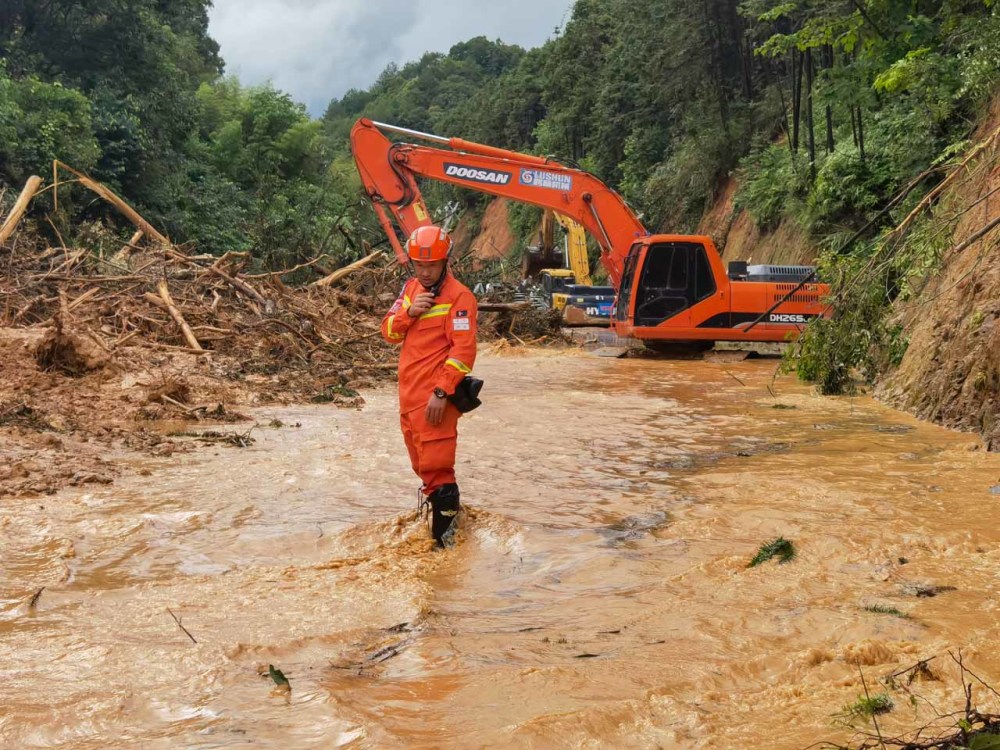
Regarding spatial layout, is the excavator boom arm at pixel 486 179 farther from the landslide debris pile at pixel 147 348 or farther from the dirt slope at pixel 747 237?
the dirt slope at pixel 747 237

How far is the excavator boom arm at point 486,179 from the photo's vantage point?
18531 millimetres

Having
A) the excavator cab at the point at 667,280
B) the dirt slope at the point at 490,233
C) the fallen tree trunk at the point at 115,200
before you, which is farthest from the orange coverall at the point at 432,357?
the dirt slope at the point at 490,233

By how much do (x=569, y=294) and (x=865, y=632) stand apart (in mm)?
19819

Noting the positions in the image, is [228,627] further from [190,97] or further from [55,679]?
[190,97]

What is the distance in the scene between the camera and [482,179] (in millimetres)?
18625

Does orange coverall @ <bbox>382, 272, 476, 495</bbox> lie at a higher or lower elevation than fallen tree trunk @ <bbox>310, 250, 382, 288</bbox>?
lower

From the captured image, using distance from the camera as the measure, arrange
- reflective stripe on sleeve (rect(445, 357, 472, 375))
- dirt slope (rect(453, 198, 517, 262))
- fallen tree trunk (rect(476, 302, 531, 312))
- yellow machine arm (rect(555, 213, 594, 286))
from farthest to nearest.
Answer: dirt slope (rect(453, 198, 517, 262)) → yellow machine arm (rect(555, 213, 594, 286)) → fallen tree trunk (rect(476, 302, 531, 312)) → reflective stripe on sleeve (rect(445, 357, 472, 375))

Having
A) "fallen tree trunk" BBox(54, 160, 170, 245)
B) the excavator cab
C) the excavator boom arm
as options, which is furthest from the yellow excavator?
"fallen tree trunk" BBox(54, 160, 170, 245)

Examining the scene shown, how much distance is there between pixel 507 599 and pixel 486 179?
14.5m

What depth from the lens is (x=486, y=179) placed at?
1862 cm

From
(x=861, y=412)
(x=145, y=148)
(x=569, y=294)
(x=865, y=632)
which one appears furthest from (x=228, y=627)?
(x=145, y=148)

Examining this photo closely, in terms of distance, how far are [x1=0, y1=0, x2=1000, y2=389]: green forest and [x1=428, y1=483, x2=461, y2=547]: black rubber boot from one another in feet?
14.6

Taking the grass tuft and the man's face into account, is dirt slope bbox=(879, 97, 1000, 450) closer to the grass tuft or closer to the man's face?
the grass tuft

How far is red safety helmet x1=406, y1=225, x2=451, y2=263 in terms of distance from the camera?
570cm
